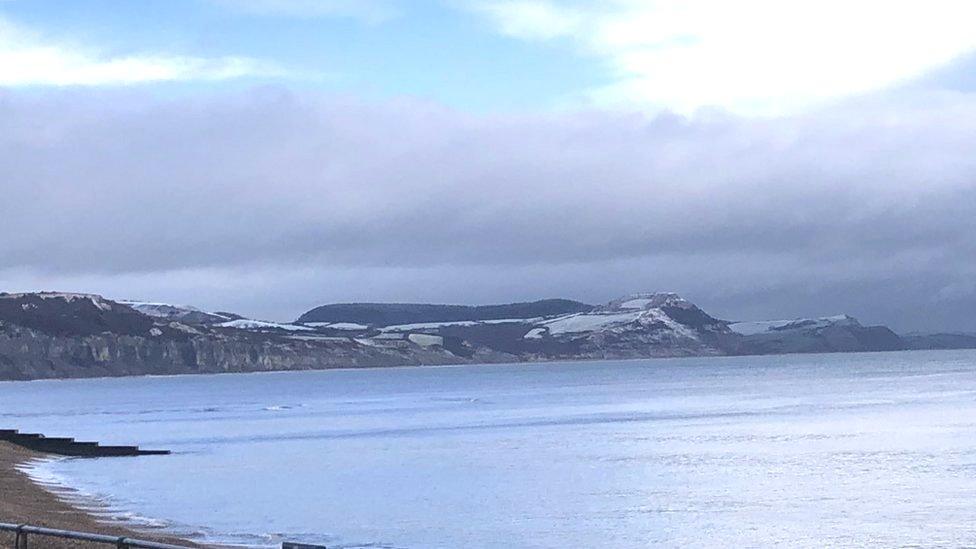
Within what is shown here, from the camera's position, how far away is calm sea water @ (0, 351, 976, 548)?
46.2 m

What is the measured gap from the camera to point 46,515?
140 ft

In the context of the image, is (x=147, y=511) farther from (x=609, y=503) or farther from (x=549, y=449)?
(x=549, y=449)

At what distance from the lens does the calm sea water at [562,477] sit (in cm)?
4625

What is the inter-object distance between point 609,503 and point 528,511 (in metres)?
3.91

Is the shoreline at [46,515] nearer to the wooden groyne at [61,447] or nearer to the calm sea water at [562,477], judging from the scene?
the calm sea water at [562,477]

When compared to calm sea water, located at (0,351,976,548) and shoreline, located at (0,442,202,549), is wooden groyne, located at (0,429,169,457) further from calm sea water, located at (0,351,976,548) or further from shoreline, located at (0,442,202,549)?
shoreline, located at (0,442,202,549)

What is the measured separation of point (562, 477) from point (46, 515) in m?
29.1

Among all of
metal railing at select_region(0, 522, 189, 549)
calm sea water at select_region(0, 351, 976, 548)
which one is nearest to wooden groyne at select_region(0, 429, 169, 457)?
calm sea water at select_region(0, 351, 976, 548)

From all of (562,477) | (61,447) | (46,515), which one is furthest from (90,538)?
(61,447)

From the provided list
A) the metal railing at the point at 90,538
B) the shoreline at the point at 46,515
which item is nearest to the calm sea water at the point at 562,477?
the shoreline at the point at 46,515

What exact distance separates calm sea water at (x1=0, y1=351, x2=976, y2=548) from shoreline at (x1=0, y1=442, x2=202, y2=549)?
2152 millimetres

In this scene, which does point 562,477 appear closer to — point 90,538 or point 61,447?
point 61,447

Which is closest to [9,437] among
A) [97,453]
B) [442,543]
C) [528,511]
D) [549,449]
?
[97,453]

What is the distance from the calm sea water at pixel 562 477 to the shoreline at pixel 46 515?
7.06 ft
